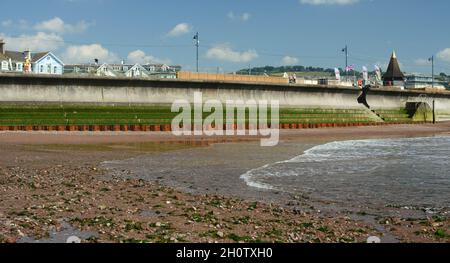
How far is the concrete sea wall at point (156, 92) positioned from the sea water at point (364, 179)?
1233 inches

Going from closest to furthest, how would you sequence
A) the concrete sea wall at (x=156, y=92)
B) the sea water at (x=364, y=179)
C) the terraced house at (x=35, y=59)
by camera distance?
the sea water at (x=364, y=179), the concrete sea wall at (x=156, y=92), the terraced house at (x=35, y=59)

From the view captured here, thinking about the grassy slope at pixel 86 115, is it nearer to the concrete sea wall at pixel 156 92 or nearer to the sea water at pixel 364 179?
the concrete sea wall at pixel 156 92

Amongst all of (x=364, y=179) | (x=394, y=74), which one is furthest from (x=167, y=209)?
(x=394, y=74)

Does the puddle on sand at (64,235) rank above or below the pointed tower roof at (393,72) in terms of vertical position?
below

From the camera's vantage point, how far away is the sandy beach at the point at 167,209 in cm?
1090

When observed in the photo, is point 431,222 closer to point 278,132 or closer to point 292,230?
point 292,230

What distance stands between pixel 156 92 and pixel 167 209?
48.3 m

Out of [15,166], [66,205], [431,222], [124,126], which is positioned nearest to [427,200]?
[431,222]

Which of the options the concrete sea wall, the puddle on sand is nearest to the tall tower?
the concrete sea wall

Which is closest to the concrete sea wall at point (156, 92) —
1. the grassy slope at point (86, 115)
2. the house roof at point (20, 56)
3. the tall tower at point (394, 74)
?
the grassy slope at point (86, 115)

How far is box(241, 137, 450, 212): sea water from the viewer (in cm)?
1659

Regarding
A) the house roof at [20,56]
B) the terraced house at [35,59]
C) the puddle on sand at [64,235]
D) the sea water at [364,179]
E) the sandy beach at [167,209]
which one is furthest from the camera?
the house roof at [20,56]

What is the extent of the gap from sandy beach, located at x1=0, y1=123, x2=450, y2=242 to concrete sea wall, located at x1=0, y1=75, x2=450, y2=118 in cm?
2650

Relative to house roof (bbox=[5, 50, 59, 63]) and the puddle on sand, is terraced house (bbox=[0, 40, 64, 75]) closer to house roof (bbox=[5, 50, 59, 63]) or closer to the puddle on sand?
house roof (bbox=[5, 50, 59, 63])
